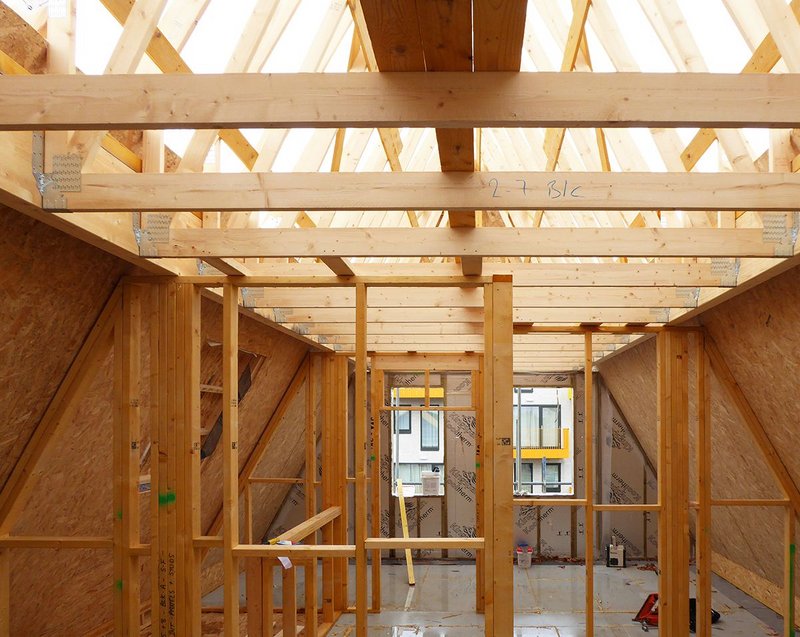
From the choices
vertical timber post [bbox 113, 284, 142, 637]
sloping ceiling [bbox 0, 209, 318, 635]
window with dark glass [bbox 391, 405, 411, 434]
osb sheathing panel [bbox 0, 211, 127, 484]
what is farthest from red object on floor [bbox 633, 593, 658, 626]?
osb sheathing panel [bbox 0, 211, 127, 484]

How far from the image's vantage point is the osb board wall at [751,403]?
17.7ft

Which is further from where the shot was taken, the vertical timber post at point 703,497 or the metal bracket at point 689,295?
the vertical timber post at point 703,497

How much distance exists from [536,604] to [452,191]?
7160 mm

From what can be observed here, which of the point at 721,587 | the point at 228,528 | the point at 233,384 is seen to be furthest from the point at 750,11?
the point at 721,587

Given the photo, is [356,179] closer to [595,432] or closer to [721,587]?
[721,587]

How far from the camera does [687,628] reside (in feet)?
22.7

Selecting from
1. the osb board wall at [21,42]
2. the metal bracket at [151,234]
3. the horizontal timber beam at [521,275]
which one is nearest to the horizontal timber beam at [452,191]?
the osb board wall at [21,42]

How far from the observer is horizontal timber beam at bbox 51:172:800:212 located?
11.3ft

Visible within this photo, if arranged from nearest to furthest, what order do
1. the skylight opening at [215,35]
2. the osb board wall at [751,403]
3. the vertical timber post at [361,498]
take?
the skylight opening at [215,35]
the vertical timber post at [361,498]
the osb board wall at [751,403]

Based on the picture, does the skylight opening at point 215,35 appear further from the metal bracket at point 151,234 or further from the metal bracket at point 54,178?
the metal bracket at point 54,178

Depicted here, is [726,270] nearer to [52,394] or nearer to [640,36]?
[640,36]

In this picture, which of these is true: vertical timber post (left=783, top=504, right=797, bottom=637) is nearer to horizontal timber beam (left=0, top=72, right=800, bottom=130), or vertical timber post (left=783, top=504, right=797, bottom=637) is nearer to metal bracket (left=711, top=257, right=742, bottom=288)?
metal bracket (left=711, top=257, right=742, bottom=288)

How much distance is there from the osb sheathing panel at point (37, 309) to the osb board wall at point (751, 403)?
395cm

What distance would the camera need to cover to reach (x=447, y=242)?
435cm
